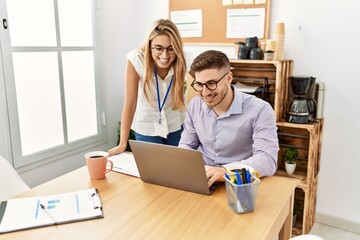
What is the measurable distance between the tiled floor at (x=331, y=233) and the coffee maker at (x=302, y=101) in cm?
85

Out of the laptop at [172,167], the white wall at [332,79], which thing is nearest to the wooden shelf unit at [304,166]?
the white wall at [332,79]

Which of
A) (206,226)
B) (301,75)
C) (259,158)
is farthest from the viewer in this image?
(301,75)

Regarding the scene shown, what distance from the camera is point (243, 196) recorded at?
1.08 meters

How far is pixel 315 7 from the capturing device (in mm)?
2348

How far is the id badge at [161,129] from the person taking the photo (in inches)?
80.2

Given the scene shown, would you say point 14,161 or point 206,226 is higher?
point 206,226

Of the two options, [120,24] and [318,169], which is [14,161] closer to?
Result: [120,24]

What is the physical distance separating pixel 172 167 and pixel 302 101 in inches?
54.6

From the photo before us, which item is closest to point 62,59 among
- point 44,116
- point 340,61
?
point 44,116

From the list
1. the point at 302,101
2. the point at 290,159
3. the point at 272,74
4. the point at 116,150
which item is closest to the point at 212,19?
the point at 272,74

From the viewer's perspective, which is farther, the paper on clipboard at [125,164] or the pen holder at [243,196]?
the paper on clipboard at [125,164]

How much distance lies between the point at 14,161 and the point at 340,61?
2362 mm

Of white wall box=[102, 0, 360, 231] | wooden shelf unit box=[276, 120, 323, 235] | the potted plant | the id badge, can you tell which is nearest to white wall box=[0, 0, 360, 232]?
white wall box=[102, 0, 360, 231]

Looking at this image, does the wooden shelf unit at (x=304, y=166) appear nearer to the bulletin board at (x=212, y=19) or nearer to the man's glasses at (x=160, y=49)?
the bulletin board at (x=212, y=19)
